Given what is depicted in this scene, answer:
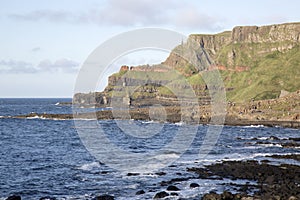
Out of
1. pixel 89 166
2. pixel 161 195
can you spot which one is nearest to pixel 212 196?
pixel 161 195

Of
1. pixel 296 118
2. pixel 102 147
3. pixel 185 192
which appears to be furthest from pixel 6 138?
pixel 296 118

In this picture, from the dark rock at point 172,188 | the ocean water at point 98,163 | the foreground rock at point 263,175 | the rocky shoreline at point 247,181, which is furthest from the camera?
the ocean water at point 98,163

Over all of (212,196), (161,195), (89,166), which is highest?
(212,196)

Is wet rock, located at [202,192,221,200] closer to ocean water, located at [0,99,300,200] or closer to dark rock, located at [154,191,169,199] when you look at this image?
ocean water, located at [0,99,300,200]

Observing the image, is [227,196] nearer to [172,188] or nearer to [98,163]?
[172,188]

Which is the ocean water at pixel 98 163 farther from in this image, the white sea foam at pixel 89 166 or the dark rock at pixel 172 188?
the dark rock at pixel 172 188

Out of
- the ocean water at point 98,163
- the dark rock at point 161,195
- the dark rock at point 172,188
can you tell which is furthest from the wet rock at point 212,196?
the dark rock at point 172,188

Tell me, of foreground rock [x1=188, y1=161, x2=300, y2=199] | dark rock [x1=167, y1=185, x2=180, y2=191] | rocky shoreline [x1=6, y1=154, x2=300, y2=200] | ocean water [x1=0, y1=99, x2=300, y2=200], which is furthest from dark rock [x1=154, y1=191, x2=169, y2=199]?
foreground rock [x1=188, y1=161, x2=300, y2=199]

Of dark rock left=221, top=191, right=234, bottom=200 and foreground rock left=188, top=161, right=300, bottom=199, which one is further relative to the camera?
foreground rock left=188, top=161, right=300, bottom=199

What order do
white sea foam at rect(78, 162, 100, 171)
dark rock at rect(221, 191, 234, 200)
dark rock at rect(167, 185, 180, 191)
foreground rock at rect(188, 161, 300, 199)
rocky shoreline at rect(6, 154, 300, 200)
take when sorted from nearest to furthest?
dark rock at rect(221, 191, 234, 200)
rocky shoreline at rect(6, 154, 300, 200)
foreground rock at rect(188, 161, 300, 199)
dark rock at rect(167, 185, 180, 191)
white sea foam at rect(78, 162, 100, 171)

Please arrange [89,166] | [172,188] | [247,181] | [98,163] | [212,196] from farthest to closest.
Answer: [98,163] < [89,166] < [247,181] < [172,188] < [212,196]

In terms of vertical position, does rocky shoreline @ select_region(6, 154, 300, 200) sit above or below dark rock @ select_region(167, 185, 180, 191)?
above

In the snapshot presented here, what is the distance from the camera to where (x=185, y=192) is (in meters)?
42.8

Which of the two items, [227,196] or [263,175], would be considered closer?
[227,196]
